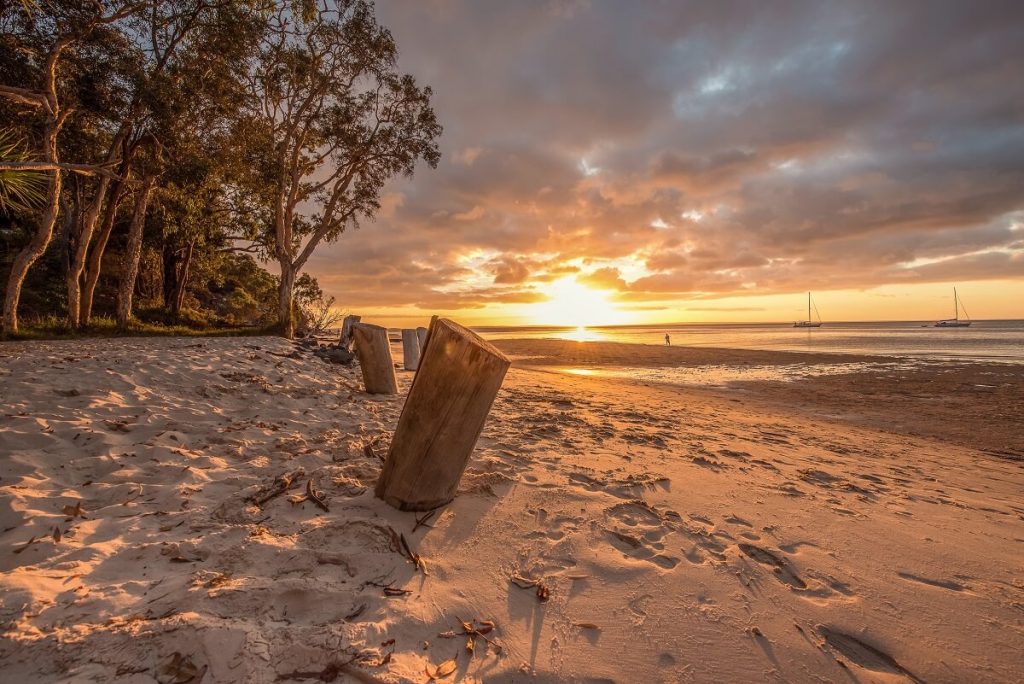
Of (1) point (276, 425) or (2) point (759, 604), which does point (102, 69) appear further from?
(2) point (759, 604)

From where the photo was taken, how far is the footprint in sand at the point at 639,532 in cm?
279

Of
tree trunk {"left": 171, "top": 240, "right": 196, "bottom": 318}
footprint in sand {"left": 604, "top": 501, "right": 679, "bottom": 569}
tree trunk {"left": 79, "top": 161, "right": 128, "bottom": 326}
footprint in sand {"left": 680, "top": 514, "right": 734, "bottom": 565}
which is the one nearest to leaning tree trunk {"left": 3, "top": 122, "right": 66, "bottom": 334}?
tree trunk {"left": 79, "top": 161, "right": 128, "bottom": 326}

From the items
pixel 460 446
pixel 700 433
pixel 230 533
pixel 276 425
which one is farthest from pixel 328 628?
pixel 700 433

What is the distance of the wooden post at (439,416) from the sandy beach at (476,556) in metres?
0.20

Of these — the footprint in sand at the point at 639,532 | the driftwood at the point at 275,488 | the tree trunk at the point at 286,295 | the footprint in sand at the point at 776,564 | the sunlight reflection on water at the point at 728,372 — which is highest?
the tree trunk at the point at 286,295

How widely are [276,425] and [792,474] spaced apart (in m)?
5.92

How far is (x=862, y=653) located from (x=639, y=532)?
1.30m

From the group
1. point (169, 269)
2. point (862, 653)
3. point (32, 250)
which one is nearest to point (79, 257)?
point (32, 250)

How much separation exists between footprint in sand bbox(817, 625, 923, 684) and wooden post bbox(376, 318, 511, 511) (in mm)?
2333

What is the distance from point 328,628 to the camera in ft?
6.25

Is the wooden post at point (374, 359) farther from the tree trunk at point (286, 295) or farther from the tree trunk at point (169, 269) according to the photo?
the tree trunk at point (169, 269)

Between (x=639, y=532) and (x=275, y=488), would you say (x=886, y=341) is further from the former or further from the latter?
(x=275, y=488)

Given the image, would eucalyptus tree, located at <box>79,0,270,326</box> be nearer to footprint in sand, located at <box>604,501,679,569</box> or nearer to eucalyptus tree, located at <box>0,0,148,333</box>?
eucalyptus tree, located at <box>0,0,148,333</box>

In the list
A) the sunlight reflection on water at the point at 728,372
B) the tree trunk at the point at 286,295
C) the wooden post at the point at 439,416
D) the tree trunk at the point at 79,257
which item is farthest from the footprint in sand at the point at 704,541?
the tree trunk at the point at 79,257
